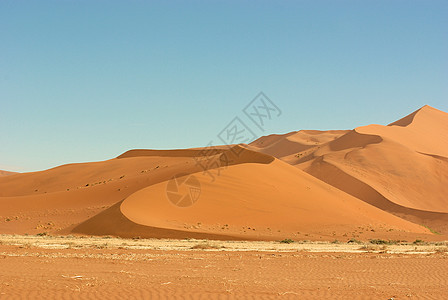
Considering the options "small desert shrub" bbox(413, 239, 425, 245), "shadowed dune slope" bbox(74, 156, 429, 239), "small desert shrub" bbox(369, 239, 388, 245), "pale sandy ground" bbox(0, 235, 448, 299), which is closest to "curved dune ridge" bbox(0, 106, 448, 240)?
"shadowed dune slope" bbox(74, 156, 429, 239)

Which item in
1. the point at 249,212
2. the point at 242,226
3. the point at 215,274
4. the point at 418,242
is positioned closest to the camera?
the point at 215,274

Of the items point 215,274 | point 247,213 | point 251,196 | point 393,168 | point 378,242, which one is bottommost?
point 378,242

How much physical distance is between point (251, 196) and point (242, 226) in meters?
4.76

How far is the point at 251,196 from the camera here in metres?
33.7

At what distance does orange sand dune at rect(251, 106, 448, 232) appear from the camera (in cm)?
5134

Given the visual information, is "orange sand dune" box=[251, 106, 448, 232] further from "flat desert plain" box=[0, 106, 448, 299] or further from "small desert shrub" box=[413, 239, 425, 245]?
"small desert shrub" box=[413, 239, 425, 245]

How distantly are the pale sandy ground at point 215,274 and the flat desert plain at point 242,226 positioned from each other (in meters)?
0.04

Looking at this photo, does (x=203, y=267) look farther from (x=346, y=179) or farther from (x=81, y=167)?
(x=81, y=167)

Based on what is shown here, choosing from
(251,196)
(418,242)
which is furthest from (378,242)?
(251,196)

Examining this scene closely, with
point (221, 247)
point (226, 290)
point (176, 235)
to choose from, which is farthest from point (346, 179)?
point (226, 290)

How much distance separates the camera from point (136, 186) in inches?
1650

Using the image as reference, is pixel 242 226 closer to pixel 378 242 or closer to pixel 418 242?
pixel 378 242

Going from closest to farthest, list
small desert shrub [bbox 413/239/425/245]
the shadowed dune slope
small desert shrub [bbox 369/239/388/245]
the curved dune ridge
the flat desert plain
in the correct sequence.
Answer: the flat desert plain → small desert shrub [bbox 369/239/388/245] → small desert shrub [bbox 413/239/425/245] → the shadowed dune slope → the curved dune ridge

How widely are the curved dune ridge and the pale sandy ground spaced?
29.1ft
